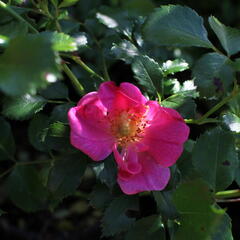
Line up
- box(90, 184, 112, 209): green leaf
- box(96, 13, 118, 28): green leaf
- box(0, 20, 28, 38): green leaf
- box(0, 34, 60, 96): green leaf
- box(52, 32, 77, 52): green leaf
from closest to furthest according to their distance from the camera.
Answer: box(0, 34, 60, 96): green leaf → box(52, 32, 77, 52): green leaf → box(0, 20, 28, 38): green leaf → box(90, 184, 112, 209): green leaf → box(96, 13, 118, 28): green leaf

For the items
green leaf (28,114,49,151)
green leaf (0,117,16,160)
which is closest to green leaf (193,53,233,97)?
green leaf (28,114,49,151)

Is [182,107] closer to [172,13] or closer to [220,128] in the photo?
[220,128]

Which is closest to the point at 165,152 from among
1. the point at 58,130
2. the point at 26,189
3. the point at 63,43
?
the point at 58,130

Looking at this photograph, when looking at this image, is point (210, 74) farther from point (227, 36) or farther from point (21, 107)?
point (21, 107)

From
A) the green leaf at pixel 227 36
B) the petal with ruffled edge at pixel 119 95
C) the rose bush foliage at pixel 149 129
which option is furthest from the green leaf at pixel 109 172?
the green leaf at pixel 227 36

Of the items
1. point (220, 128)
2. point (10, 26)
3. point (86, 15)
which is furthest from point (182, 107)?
point (86, 15)

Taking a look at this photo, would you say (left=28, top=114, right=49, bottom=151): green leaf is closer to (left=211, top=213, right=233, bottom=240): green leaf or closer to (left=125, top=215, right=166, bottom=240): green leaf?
(left=125, top=215, right=166, bottom=240): green leaf
